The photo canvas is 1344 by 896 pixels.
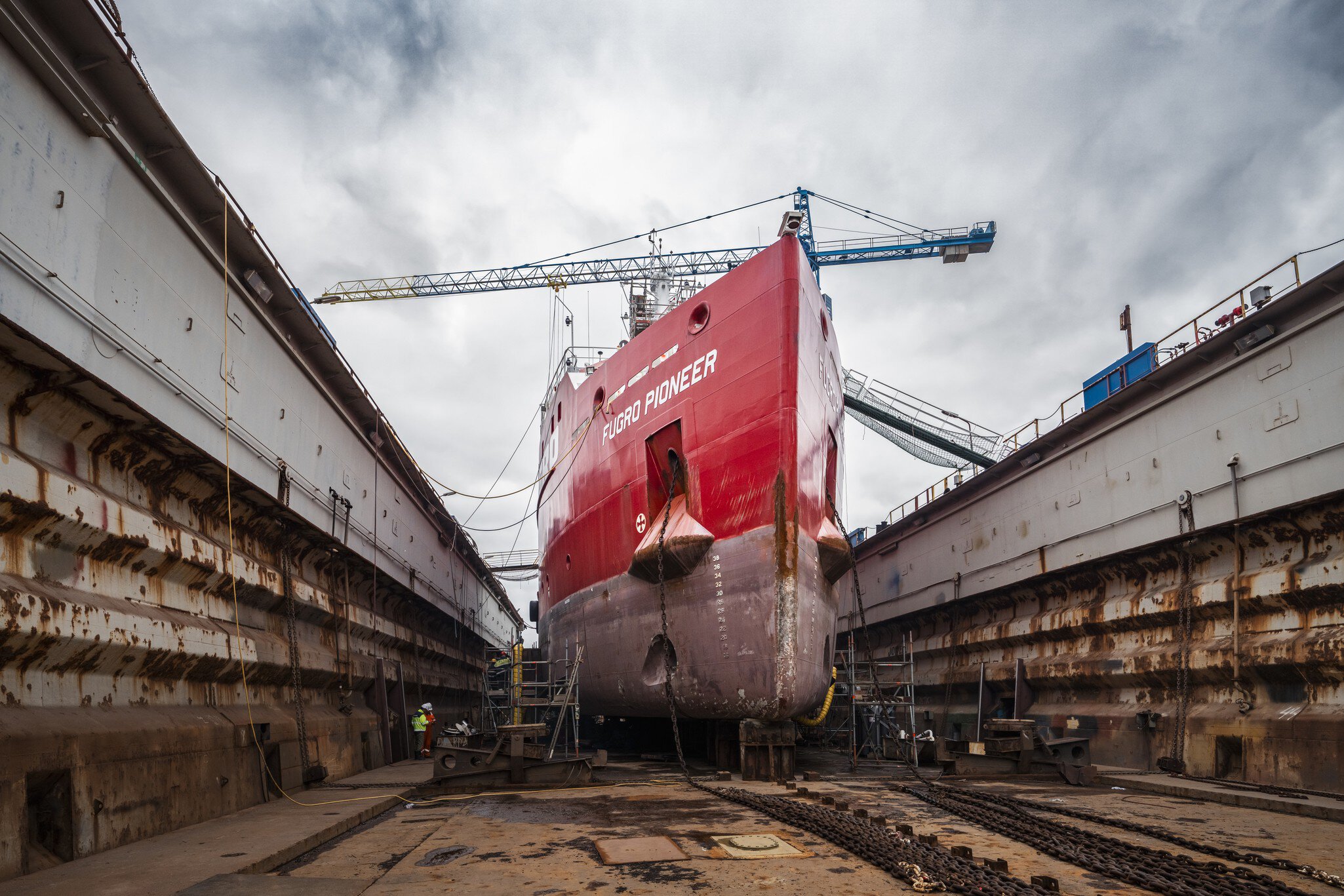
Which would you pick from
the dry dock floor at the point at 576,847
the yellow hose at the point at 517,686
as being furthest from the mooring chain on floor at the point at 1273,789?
the yellow hose at the point at 517,686

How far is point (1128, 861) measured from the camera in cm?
536

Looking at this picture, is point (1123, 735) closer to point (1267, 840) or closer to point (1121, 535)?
point (1121, 535)

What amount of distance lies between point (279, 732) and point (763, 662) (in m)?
5.59

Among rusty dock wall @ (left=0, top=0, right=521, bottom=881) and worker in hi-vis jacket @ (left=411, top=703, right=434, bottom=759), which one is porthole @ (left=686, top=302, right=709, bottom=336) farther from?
worker in hi-vis jacket @ (left=411, top=703, right=434, bottom=759)

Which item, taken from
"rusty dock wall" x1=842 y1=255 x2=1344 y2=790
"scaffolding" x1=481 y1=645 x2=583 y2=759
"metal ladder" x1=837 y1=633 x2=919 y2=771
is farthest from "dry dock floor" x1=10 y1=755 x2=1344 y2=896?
"metal ladder" x1=837 y1=633 x2=919 y2=771

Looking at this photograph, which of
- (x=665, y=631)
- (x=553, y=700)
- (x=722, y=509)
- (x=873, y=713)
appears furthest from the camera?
(x=873, y=713)

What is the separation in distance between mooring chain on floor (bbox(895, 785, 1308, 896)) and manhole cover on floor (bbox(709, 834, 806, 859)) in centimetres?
181

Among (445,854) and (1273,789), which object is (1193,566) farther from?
(445,854)

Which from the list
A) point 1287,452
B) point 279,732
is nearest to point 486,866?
point 279,732

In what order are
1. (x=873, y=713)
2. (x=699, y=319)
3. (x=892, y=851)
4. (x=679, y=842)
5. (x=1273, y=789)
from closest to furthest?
1. (x=892, y=851)
2. (x=679, y=842)
3. (x=1273, y=789)
4. (x=699, y=319)
5. (x=873, y=713)

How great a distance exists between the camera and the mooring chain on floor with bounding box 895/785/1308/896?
4.58m

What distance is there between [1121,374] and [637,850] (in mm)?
14508

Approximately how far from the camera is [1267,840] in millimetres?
6227

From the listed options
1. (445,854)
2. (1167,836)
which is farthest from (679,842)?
(1167,836)
